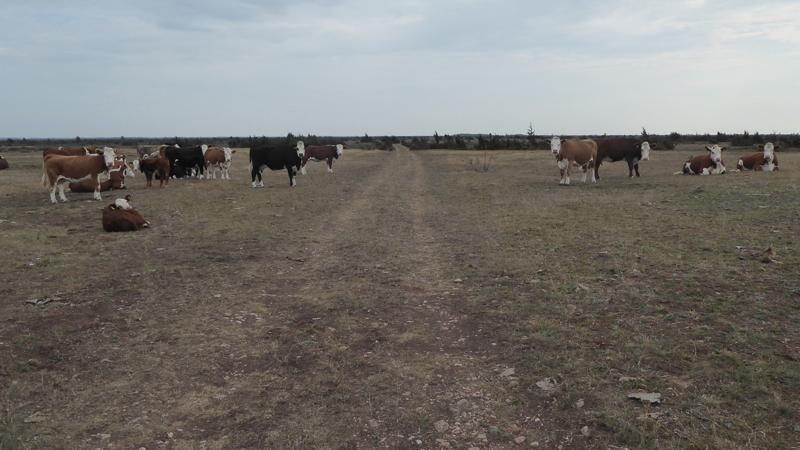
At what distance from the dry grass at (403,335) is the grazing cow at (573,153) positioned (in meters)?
9.13

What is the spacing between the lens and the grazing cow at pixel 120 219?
1121cm

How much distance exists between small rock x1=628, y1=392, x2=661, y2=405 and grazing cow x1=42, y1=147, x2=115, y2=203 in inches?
641

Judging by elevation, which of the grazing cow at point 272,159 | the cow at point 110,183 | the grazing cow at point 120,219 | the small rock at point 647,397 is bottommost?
the small rock at point 647,397

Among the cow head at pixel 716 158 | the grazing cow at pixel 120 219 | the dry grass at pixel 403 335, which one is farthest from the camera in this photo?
the cow head at pixel 716 158

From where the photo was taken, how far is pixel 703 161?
892 inches

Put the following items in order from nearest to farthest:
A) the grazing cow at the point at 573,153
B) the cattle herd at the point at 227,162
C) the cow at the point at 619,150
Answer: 1. the cattle herd at the point at 227,162
2. the grazing cow at the point at 573,153
3. the cow at the point at 619,150

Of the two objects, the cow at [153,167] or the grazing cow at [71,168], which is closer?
the grazing cow at [71,168]

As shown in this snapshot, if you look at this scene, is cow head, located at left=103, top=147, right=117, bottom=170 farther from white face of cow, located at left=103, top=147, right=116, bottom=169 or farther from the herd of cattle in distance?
the herd of cattle in distance

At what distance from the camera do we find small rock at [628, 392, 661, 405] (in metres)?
4.15

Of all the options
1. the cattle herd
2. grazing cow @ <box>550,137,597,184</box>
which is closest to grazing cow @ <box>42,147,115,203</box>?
the cattle herd

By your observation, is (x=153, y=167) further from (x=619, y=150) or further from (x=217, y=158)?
(x=619, y=150)

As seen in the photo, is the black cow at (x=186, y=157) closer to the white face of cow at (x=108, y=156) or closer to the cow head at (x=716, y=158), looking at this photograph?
the white face of cow at (x=108, y=156)

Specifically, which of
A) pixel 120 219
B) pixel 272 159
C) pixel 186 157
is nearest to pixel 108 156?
pixel 120 219

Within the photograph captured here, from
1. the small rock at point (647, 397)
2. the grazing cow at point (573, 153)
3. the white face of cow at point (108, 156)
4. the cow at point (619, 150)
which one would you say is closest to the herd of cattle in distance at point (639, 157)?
the cow at point (619, 150)
